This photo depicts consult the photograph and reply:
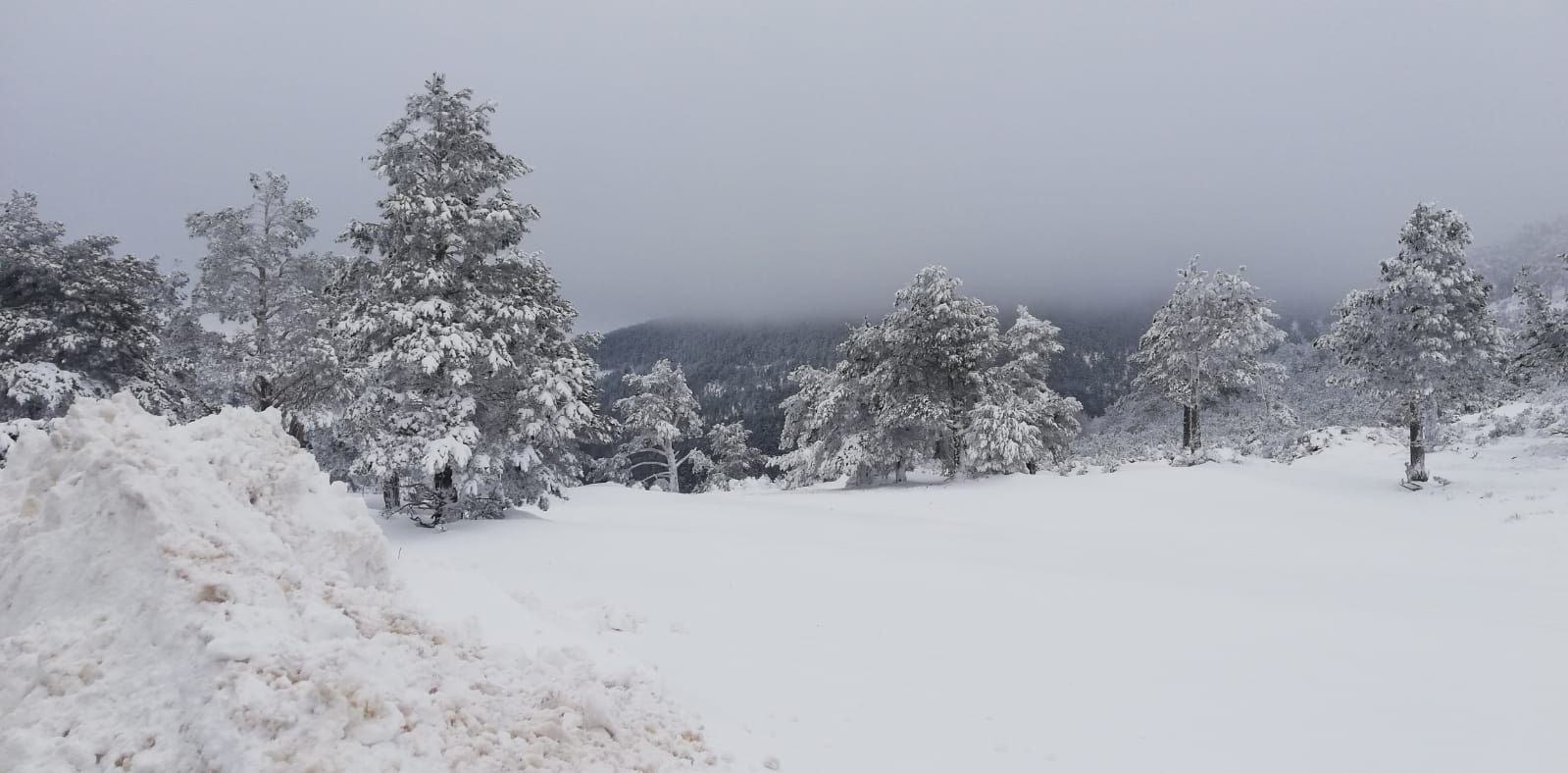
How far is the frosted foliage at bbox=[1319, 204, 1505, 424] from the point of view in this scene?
18.6 meters

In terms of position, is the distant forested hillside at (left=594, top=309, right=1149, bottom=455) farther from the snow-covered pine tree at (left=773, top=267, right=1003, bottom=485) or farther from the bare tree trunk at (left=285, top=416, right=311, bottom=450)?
the bare tree trunk at (left=285, top=416, right=311, bottom=450)

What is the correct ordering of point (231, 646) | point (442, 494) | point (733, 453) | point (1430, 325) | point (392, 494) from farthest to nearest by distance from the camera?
1. point (733, 453)
2. point (1430, 325)
3. point (392, 494)
4. point (442, 494)
5. point (231, 646)

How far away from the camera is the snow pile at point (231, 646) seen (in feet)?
10.3

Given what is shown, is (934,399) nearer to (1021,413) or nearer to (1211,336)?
(1021,413)

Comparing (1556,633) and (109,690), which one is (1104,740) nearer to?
(109,690)

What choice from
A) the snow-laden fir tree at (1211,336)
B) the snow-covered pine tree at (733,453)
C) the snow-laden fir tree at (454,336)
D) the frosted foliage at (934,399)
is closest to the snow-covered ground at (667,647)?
the snow-laden fir tree at (454,336)

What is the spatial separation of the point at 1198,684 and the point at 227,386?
896 inches

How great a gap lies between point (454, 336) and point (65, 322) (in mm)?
12288

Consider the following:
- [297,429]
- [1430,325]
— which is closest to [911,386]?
[1430,325]

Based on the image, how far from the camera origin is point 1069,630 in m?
7.72

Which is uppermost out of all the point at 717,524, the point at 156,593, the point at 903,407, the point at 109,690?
the point at 903,407

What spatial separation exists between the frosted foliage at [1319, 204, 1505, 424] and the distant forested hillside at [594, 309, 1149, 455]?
2384 inches

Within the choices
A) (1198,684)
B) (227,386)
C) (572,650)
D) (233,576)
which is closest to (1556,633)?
(1198,684)

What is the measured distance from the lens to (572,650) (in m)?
4.91
